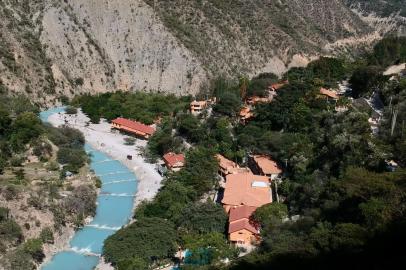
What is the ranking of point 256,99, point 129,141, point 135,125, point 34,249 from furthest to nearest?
point 135,125
point 256,99
point 129,141
point 34,249

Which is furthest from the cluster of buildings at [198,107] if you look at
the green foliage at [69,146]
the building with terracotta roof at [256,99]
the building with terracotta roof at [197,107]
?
the green foliage at [69,146]

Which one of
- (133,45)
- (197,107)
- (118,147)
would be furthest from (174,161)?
(133,45)

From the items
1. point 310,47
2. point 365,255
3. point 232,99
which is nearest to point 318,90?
point 232,99

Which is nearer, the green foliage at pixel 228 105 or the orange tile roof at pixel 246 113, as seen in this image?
the orange tile roof at pixel 246 113

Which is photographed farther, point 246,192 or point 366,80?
point 366,80

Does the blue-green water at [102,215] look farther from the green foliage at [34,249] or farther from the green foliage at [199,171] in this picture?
the green foliage at [199,171]

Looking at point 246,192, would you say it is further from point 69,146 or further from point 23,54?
point 23,54
